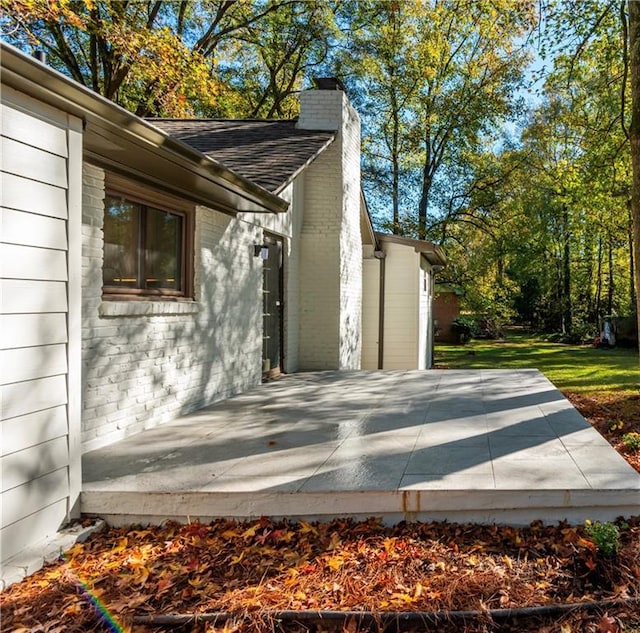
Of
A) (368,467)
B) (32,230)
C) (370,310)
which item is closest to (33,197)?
(32,230)

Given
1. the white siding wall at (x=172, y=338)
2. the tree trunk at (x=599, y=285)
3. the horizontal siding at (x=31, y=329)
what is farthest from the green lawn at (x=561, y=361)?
the horizontal siding at (x=31, y=329)

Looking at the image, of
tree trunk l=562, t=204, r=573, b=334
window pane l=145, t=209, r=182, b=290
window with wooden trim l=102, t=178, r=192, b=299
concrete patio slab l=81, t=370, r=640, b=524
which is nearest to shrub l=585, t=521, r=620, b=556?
concrete patio slab l=81, t=370, r=640, b=524

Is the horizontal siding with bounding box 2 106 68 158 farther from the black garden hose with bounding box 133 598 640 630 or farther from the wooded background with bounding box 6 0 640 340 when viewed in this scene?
the wooded background with bounding box 6 0 640 340

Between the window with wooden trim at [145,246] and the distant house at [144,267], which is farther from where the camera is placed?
the window with wooden trim at [145,246]

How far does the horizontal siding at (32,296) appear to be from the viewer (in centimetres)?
244

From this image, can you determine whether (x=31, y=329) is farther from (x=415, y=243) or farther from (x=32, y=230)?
(x=415, y=243)

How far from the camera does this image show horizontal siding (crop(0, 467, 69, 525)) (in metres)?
2.47

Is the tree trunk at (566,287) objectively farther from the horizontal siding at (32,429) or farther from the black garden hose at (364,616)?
the horizontal siding at (32,429)

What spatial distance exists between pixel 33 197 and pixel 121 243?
1816 mm

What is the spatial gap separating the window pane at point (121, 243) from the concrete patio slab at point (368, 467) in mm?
1366

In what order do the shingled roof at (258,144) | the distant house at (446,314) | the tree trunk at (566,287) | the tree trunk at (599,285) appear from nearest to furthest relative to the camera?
the shingled roof at (258,144) → the tree trunk at (599,285) → the tree trunk at (566,287) → the distant house at (446,314)

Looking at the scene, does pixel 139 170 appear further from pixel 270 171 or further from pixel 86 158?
pixel 270 171

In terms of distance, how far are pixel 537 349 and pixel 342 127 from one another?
522 inches

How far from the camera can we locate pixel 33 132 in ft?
8.52
